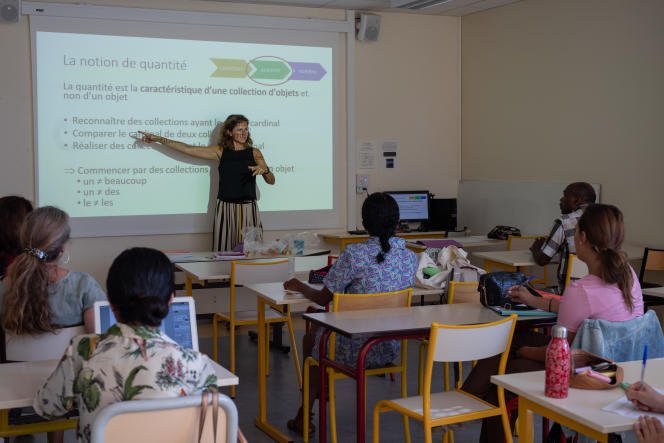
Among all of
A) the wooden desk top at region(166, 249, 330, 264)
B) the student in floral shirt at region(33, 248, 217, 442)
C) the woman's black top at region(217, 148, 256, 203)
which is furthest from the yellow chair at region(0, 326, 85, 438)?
the woman's black top at region(217, 148, 256, 203)

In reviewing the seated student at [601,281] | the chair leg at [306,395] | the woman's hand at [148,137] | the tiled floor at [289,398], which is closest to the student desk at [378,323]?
the chair leg at [306,395]

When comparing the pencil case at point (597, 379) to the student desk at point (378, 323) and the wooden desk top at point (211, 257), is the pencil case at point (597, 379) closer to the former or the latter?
the student desk at point (378, 323)

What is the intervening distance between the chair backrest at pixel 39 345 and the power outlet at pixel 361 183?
5.09 metres

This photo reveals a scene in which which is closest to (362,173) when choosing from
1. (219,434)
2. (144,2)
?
(144,2)

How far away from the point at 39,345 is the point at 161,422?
124 centimetres

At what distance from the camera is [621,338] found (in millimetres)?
3059

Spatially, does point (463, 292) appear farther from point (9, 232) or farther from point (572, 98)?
point (572, 98)

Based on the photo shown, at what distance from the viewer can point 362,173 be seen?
8.09 meters

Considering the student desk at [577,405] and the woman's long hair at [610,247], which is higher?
the woman's long hair at [610,247]

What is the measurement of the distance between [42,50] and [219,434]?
5375 millimetres

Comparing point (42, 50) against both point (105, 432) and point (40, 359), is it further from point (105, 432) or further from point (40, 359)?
point (105, 432)

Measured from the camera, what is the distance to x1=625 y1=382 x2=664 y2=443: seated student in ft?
7.00

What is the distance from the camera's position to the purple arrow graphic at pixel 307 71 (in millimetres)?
7715

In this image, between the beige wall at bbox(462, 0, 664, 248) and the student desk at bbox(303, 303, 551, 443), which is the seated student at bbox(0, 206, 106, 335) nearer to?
the student desk at bbox(303, 303, 551, 443)
